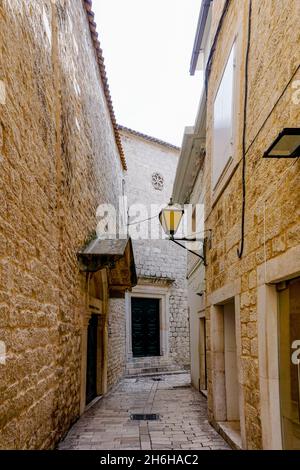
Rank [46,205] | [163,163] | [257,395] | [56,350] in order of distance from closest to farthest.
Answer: [257,395] < [46,205] < [56,350] < [163,163]

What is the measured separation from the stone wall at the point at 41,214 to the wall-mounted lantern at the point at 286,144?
1.78 metres

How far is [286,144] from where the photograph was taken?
8.38 ft

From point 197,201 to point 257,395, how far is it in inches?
236

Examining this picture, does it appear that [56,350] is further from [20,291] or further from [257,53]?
[257,53]

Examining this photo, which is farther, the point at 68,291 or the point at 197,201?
the point at 197,201

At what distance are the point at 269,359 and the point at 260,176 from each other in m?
1.54

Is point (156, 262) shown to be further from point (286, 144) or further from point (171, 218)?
point (286, 144)

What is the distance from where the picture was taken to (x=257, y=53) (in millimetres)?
3980

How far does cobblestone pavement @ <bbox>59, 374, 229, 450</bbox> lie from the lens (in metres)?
4.99

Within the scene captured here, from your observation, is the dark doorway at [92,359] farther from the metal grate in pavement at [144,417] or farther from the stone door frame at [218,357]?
the stone door frame at [218,357]

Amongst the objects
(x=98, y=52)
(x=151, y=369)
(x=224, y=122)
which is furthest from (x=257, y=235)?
(x=151, y=369)

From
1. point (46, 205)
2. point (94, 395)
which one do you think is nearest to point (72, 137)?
point (46, 205)

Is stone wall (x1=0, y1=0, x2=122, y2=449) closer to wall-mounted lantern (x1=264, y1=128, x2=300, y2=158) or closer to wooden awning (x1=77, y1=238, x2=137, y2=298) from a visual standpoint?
wooden awning (x1=77, y1=238, x2=137, y2=298)

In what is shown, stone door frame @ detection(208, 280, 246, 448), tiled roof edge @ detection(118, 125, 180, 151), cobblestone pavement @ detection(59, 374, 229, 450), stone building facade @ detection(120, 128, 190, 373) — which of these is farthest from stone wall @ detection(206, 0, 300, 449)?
tiled roof edge @ detection(118, 125, 180, 151)
